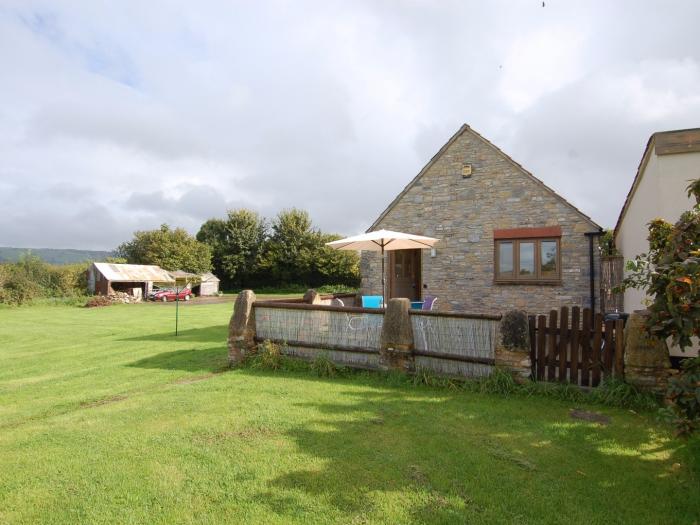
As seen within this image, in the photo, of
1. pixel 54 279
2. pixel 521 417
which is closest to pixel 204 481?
pixel 521 417

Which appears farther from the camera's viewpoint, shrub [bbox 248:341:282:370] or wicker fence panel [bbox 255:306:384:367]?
shrub [bbox 248:341:282:370]

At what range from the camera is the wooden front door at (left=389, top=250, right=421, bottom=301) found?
14344 millimetres

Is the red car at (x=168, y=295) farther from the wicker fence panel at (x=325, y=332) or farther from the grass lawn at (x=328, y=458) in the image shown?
the grass lawn at (x=328, y=458)

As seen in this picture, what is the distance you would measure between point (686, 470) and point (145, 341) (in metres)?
12.8

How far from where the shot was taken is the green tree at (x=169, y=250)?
46.7m

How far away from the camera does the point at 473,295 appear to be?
12891 millimetres

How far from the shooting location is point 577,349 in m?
5.84

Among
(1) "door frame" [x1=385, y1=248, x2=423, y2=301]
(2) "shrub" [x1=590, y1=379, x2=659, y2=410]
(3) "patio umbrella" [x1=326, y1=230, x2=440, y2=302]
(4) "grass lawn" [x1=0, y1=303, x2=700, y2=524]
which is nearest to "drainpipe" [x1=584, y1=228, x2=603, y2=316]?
(3) "patio umbrella" [x1=326, y1=230, x2=440, y2=302]

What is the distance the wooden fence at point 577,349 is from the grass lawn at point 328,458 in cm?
57

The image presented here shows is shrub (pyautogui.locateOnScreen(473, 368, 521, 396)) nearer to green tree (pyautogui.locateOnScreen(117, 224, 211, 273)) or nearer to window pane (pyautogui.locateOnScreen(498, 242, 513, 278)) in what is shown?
window pane (pyautogui.locateOnScreen(498, 242, 513, 278))

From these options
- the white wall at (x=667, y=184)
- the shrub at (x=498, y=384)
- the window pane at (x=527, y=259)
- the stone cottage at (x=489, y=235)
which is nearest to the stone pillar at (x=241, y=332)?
the shrub at (x=498, y=384)

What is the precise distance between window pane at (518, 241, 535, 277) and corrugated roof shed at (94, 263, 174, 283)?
3610 centimetres

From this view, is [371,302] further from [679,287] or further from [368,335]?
[679,287]

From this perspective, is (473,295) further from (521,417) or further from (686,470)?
(686,470)
